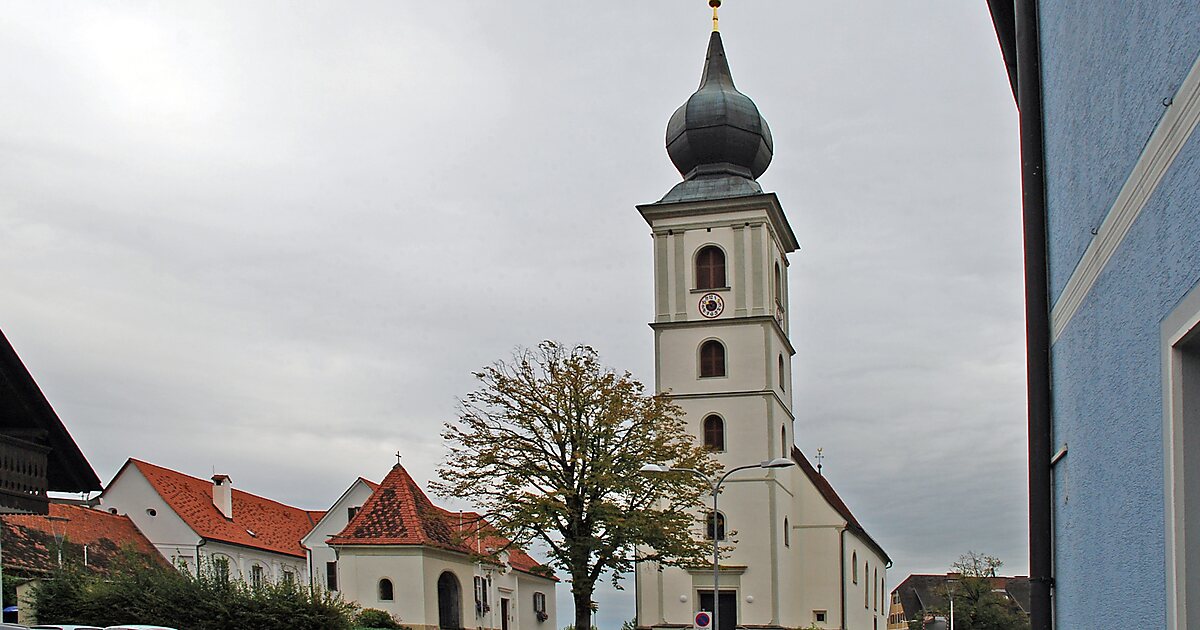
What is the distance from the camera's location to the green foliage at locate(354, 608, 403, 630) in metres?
40.8

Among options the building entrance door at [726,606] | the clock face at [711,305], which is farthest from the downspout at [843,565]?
the clock face at [711,305]

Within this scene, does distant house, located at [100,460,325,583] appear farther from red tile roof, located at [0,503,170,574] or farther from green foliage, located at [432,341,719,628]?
green foliage, located at [432,341,719,628]

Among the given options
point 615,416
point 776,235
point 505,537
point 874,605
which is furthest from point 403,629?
point 874,605

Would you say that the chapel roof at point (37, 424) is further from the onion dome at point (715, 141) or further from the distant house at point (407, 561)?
the onion dome at point (715, 141)

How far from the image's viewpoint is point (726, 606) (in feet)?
145

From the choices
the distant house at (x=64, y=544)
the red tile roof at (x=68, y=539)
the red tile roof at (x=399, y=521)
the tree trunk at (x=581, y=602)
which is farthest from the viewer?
the red tile roof at (x=399, y=521)

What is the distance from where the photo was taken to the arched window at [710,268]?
46.1m

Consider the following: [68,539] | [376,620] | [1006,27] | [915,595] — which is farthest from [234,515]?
[915,595]

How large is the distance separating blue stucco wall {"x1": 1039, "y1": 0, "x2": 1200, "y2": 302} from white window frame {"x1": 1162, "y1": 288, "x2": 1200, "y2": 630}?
31.5 inches

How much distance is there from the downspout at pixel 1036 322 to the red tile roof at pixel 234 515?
48.9m

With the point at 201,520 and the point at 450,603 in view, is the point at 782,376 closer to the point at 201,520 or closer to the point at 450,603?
the point at 450,603

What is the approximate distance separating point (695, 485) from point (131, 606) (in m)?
15.0

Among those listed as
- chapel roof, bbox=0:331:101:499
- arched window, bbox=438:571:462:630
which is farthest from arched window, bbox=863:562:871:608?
chapel roof, bbox=0:331:101:499

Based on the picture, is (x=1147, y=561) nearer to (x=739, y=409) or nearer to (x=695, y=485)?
(x=695, y=485)
